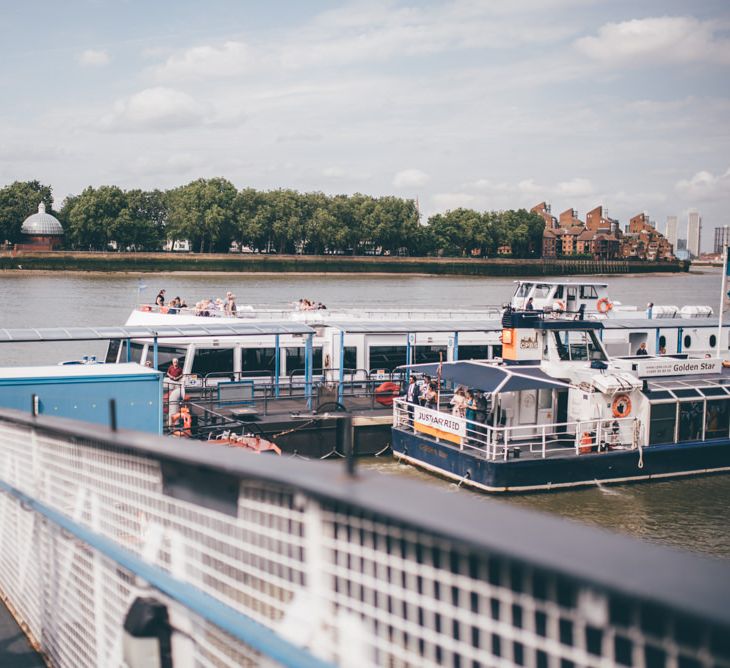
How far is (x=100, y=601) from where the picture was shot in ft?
11.4

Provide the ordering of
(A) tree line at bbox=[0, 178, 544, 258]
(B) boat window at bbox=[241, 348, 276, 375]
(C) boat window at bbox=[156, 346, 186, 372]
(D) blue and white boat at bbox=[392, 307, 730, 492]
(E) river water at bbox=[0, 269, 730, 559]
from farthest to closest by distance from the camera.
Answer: (A) tree line at bbox=[0, 178, 544, 258] → (B) boat window at bbox=[241, 348, 276, 375] → (C) boat window at bbox=[156, 346, 186, 372] → (D) blue and white boat at bbox=[392, 307, 730, 492] → (E) river water at bbox=[0, 269, 730, 559]

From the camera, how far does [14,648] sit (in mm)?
4355

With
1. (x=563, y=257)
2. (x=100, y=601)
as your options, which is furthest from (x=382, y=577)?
(x=563, y=257)

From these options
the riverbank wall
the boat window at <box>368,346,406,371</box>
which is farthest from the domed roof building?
the boat window at <box>368,346,406,371</box>

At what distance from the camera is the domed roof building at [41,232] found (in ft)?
360

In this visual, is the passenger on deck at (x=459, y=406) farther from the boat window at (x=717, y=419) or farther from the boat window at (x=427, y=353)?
the boat window at (x=427, y=353)

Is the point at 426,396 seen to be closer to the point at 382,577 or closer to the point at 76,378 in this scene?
the point at 76,378

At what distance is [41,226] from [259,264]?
33.5m

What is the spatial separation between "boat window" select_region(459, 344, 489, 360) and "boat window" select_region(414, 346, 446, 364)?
1.74 ft

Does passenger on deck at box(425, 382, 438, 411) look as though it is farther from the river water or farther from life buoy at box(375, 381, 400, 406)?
life buoy at box(375, 381, 400, 406)

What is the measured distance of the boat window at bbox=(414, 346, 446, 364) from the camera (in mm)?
23531

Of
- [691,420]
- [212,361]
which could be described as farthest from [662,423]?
[212,361]

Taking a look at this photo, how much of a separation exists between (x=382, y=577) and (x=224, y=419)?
645 inches

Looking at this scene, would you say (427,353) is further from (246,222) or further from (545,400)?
(246,222)
